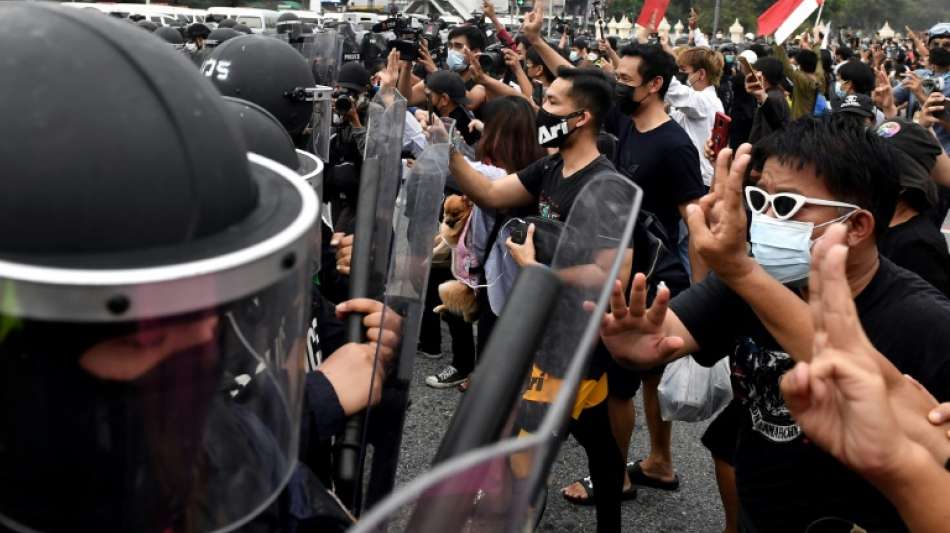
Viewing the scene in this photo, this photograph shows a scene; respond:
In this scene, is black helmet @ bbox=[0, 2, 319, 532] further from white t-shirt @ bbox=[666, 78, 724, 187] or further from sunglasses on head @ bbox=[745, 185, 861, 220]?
white t-shirt @ bbox=[666, 78, 724, 187]

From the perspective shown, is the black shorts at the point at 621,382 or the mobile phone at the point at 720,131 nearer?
the black shorts at the point at 621,382

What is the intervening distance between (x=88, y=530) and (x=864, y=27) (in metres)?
91.4

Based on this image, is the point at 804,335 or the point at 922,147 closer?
the point at 804,335

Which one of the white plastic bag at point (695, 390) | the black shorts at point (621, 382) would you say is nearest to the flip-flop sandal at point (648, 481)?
the black shorts at point (621, 382)

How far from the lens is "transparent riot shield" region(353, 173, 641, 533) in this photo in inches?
26.8

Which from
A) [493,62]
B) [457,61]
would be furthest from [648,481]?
[493,62]

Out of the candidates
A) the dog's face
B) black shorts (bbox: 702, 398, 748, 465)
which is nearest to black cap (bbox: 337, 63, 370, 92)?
the dog's face

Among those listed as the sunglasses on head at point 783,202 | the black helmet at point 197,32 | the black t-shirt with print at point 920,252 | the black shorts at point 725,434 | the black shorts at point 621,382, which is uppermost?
the sunglasses on head at point 783,202

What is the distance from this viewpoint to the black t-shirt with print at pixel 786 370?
72.5 inches

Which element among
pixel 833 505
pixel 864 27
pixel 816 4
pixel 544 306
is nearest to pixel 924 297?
pixel 833 505

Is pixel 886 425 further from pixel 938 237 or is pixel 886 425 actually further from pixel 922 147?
pixel 922 147

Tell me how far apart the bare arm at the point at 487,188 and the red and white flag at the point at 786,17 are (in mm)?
5954

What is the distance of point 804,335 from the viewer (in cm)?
182

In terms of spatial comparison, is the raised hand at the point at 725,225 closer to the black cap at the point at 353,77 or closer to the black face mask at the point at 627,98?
the black face mask at the point at 627,98
